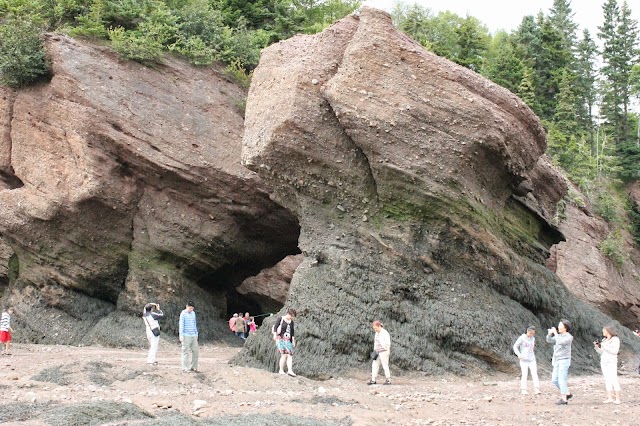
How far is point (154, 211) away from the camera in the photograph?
67.5 ft

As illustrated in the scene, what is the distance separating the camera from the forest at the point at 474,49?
2206 cm

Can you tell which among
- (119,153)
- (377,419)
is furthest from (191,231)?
(377,419)

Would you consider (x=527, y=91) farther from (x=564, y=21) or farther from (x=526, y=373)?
(x=526, y=373)

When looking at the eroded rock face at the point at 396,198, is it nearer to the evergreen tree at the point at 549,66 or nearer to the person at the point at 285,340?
the person at the point at 285,340

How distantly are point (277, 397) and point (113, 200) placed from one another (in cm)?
1087

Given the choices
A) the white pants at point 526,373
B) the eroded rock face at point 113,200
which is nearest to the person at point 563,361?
the white pants at point 526,373

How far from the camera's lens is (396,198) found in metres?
15.5

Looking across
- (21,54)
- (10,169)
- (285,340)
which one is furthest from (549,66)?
(285,340)

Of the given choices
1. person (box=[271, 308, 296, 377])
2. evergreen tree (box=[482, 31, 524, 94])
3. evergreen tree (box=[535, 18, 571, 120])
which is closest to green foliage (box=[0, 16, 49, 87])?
person (box=[271, 308, 296, 377])

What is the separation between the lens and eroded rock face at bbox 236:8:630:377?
48.2 feet

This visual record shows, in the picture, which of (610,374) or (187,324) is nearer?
(610,374)

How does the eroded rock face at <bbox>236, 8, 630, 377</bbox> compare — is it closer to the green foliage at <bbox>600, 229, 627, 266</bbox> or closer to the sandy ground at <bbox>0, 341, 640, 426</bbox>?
the sandy ground at <bbox>0, 341, 640, 426</bbox>

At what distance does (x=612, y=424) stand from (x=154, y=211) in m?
14.7

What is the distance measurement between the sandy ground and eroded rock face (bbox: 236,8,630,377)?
3.68 feet
